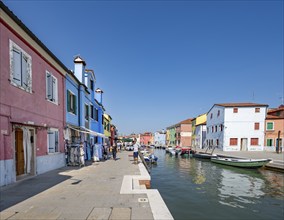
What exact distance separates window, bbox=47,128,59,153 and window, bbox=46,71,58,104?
186 centimetres

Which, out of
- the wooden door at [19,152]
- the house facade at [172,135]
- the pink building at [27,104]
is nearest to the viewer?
the pink building at [27,104]

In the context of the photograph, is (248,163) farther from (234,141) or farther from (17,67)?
(17,67)

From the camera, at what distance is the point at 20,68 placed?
7461mm

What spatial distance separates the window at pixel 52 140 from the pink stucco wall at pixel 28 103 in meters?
0.35

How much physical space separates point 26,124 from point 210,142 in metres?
40.0

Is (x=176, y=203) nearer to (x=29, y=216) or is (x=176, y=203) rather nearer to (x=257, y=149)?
(x=29, y=216)

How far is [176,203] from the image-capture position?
9336 mm

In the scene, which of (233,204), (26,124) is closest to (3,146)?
(26,124)

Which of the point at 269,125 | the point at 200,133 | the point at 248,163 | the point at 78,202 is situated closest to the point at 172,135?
the point at 200,133

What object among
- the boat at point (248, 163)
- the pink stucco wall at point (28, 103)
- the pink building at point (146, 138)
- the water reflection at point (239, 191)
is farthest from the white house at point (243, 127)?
the pink building at point (146, 138)

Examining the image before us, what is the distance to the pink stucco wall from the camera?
6.38 m

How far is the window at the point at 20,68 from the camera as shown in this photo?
691 centimetres

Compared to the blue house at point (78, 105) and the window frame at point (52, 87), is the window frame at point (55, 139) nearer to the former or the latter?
the blue house at point (78, 105)

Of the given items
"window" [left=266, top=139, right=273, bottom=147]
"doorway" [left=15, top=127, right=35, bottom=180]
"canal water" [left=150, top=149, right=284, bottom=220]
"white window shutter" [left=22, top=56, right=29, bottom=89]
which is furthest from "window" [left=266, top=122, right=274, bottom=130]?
"white window shutter" [left=22, top=56, right=29, bottom=89]
